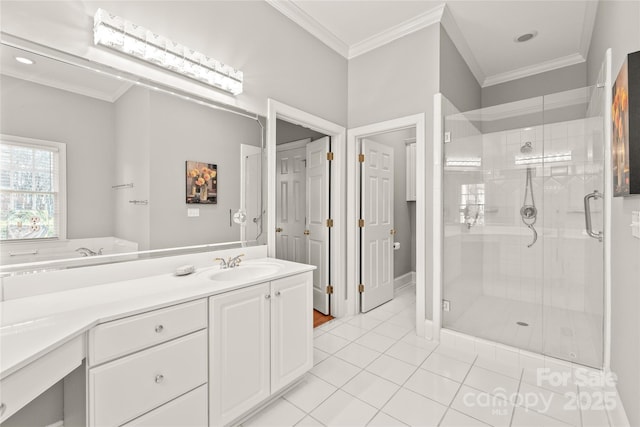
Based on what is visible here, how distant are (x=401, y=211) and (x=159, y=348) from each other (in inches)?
148

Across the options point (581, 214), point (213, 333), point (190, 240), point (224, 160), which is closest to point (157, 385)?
point (213, 333)

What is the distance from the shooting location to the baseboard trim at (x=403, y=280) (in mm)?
4218

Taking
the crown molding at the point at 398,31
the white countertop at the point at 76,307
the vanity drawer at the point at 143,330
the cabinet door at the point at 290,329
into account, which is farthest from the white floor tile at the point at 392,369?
the crown molding at the point at 398,31

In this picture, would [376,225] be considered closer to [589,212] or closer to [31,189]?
[589,212]

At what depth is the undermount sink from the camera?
186 centimetres

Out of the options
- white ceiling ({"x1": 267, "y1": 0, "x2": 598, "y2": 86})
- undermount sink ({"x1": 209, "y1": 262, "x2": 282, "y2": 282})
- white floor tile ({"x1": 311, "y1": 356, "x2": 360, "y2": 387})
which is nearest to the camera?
undermount sink ({"x1": 209, "y1": 262, "x2": 282, "y2": 282})

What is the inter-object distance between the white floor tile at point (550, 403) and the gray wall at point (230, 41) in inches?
110

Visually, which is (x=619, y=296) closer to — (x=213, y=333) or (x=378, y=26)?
(x=213, y=333)

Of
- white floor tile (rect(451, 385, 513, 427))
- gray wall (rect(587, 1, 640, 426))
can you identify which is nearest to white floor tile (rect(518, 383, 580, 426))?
white floor tile (rect(451, 385, 513, 427))

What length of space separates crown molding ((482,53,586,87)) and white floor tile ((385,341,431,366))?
12.4 feet

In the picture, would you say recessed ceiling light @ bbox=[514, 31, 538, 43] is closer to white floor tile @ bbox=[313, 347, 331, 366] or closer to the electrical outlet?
the electrical outlet

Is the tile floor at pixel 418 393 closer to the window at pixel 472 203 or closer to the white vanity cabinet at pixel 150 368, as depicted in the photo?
the white vanity cabinet at pixel 150 368

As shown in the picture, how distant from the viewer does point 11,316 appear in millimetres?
1098

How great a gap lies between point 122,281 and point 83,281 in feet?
0.56
